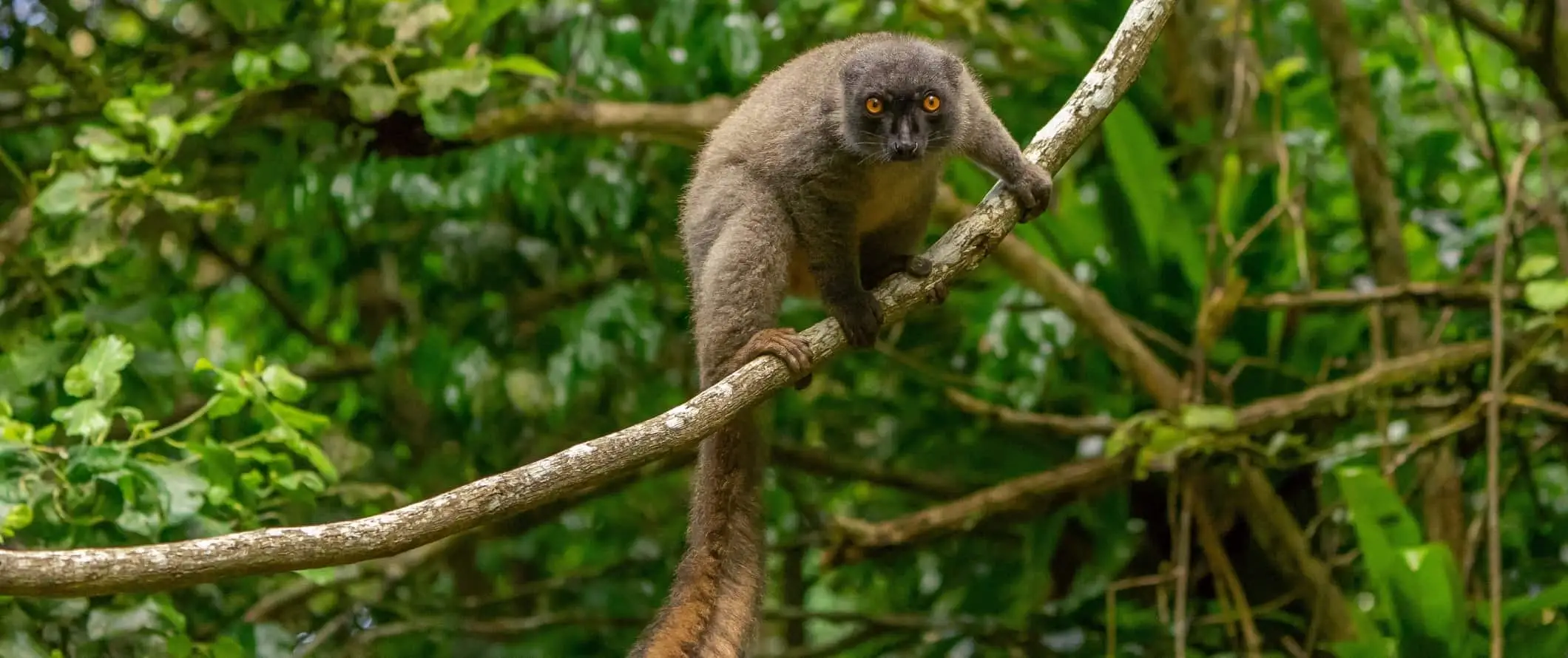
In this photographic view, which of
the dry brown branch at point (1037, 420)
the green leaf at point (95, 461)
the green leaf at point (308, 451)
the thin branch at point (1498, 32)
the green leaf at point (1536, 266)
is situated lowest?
the green leaf at point (95, 461)

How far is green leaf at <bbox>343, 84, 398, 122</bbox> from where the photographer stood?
14.4 feet

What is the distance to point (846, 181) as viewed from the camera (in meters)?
3.92

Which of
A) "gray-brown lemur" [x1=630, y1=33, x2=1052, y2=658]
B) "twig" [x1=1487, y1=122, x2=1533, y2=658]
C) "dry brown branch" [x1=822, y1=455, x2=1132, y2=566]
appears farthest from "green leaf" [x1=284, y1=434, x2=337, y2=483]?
"twig" [x1=1487, y1=122, x2=1533, y2=658]

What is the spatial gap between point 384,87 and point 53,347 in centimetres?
125

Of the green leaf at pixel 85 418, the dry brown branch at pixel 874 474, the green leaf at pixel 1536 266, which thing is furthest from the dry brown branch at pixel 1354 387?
the green leaf at pixel 85 418

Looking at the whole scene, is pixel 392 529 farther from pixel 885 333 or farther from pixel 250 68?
pixel 885 333

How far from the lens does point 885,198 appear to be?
4047mm

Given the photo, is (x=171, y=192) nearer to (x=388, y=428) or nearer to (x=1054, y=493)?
(x=388, y=428)

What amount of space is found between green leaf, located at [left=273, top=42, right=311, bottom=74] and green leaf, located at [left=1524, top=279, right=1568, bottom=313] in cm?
389

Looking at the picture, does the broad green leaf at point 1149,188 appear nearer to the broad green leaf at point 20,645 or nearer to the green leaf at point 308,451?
the green leaf at point 308,451

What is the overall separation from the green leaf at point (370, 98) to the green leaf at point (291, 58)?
0.18 metres

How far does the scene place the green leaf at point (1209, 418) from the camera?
4.57 metres

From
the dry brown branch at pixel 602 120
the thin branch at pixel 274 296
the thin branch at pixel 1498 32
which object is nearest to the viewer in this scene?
the dry brown branch at pixel 602 120

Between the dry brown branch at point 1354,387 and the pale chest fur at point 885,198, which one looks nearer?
the pale chest fur at point 885,198
